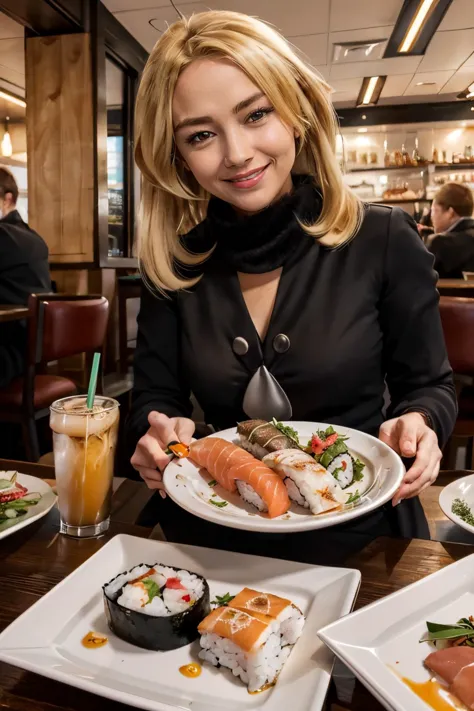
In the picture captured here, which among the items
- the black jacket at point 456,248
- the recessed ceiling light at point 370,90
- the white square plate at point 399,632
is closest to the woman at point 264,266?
the white square plate at point 399,632

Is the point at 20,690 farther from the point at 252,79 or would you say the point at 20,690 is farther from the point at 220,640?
the point at 252,79

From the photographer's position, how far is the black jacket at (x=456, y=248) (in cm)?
620

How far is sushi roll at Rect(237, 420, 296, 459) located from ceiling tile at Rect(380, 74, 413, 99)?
7.33 metres

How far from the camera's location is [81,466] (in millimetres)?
1010

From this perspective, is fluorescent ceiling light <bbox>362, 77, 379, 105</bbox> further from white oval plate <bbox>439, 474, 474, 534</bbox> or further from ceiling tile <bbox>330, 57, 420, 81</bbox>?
white oval plate <bbox>439, 474, 474, 534</bbox>

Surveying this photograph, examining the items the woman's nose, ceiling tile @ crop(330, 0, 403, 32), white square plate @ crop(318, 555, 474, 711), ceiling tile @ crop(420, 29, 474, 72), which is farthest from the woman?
ceiling tile @ crop(420, 29, 474, 72)

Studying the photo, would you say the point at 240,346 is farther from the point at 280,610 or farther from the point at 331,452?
the point at 280,610

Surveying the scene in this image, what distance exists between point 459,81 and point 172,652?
847 cm

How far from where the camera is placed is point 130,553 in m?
0.87

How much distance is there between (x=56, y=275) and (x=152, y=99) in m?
4.15

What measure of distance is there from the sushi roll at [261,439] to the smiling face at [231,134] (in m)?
0.59

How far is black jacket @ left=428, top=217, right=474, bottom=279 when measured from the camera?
6.20m

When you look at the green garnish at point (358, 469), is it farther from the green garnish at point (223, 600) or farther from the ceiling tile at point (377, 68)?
the ceiling tile at point (377, 68)

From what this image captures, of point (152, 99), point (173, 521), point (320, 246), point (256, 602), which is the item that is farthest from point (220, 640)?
point (152, 99)
